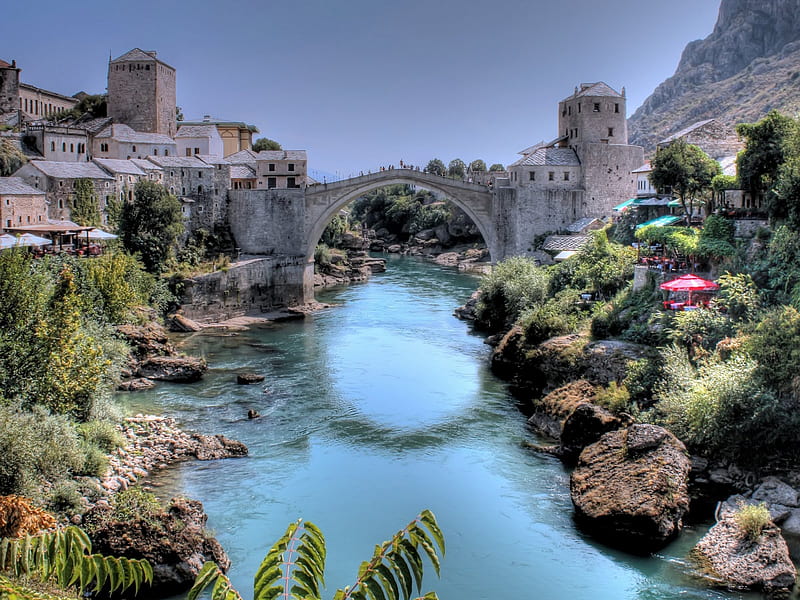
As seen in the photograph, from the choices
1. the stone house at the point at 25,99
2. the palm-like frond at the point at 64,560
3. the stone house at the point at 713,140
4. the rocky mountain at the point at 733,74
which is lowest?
the palm-like frond at the point at 64,560

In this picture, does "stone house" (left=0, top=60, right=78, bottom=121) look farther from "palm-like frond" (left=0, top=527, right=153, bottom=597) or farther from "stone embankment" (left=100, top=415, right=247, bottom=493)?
"palm-like frond" (left=0, top=527, right=153, bottom=597)

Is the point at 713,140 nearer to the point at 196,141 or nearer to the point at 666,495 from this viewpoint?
the point at 666,495

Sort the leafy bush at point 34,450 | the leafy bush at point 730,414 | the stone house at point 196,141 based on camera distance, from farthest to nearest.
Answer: the stone house at point 196,141
the leafy bush at point 730,414
the leafy bush at point 34,450

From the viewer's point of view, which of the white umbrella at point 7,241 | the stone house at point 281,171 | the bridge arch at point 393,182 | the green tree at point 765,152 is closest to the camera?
the green tree at point 765,152

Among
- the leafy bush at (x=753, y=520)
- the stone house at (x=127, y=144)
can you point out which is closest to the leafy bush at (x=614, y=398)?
the leafy bush at (x=753, y=520)

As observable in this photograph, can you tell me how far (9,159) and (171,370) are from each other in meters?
18.0

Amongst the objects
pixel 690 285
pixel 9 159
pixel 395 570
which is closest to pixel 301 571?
pixel 395 570

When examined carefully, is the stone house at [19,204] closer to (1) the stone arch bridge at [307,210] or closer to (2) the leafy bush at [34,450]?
(1) the stone arch bridge at [307,210]

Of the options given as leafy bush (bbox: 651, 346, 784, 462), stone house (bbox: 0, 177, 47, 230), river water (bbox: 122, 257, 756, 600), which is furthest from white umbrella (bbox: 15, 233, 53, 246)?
leafy bush (bbox: 651, 346, 784, 462)

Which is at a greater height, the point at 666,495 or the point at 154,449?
the point at 666,495

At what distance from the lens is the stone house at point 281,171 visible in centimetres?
4672

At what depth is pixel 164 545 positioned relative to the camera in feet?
45.9

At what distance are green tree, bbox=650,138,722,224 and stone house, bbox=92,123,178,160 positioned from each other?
31.5 meters

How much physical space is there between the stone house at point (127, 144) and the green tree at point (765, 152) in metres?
35.3
